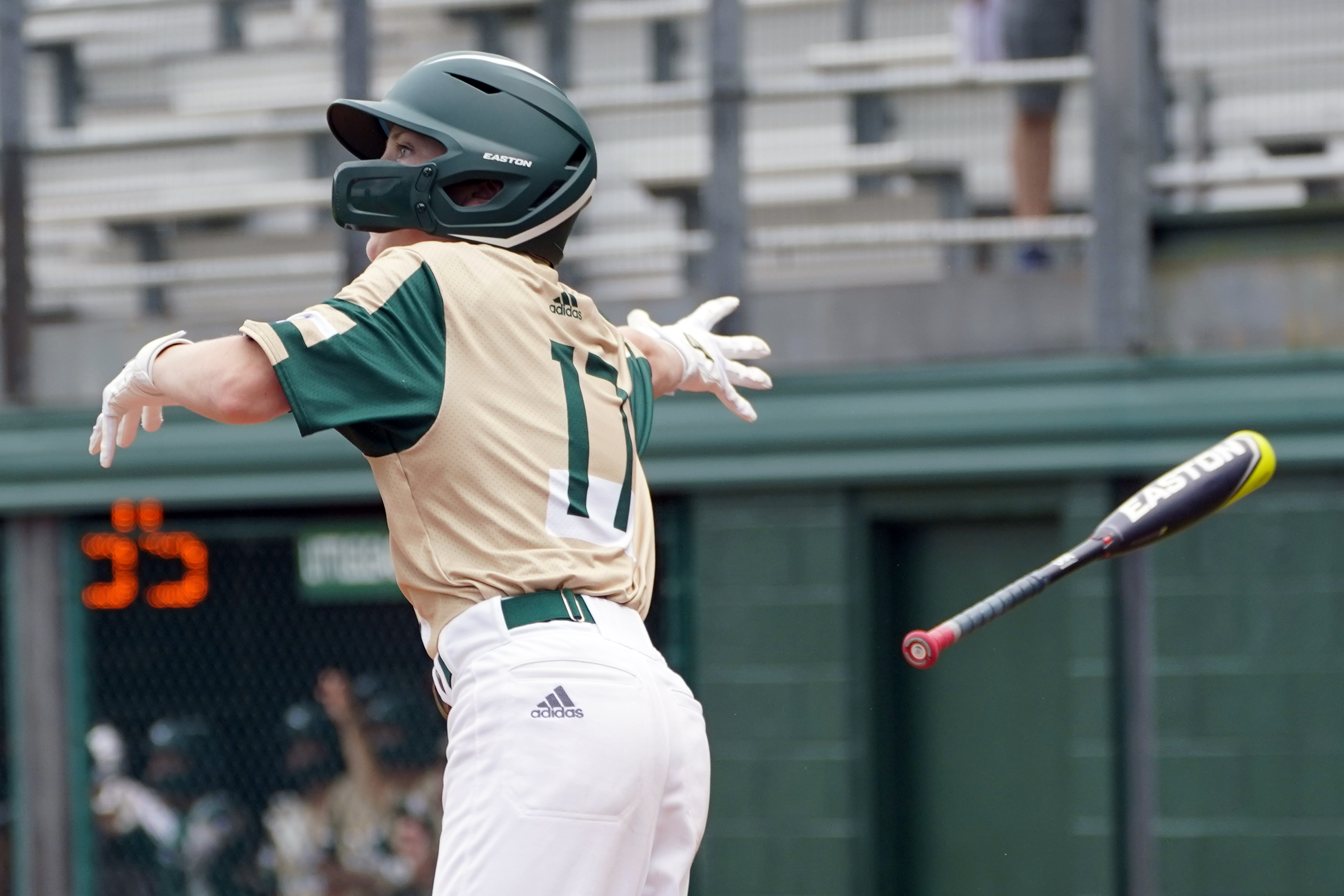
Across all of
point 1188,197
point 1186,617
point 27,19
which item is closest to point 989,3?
point 1188,197

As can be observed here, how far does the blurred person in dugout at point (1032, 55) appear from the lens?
24.2 ft

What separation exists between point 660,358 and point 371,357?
102cm

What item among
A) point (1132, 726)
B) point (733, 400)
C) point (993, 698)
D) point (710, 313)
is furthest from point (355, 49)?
point (733, 400)

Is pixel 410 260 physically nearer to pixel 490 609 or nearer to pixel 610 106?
pixel 490 609

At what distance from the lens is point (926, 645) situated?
3006 millimetres

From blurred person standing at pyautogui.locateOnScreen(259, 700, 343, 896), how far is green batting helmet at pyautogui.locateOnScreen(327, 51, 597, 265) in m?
5.24

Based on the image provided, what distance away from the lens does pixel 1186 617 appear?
22.6 ft

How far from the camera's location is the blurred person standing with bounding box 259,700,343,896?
7930mm

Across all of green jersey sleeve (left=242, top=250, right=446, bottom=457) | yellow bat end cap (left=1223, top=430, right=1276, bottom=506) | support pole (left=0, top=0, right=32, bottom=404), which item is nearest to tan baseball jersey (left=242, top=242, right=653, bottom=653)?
green jersey sleeve (left=242, top=250, right=446, bottom=457)

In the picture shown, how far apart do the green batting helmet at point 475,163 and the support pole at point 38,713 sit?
582cm

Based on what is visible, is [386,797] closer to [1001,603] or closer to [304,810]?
[304,810]

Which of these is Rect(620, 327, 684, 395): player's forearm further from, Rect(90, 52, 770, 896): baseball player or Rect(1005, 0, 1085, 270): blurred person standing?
Rect(1005, 0, 1085, 270): blurred person standing

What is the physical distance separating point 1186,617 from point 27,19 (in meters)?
6.14

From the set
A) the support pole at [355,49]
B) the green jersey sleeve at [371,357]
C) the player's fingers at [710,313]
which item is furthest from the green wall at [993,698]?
the green jersey sleeve at [371,357]
